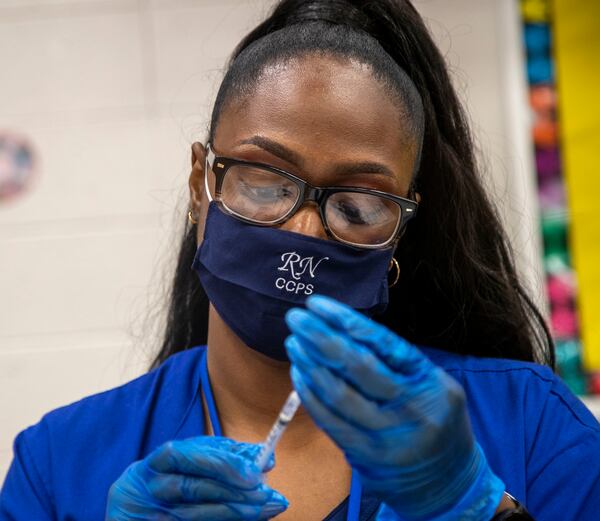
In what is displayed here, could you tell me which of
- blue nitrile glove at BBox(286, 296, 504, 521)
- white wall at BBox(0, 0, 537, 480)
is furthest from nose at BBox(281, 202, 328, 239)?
white wall at BBox(0, 0, 537, 480)

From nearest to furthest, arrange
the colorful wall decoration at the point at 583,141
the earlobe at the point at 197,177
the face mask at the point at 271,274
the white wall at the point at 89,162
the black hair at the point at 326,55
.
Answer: the face mask at the point at 271,274 → the black hair at the point at 326,55 → the earlobe at the point at 197,177 → the colorful wall decoration at the point at 583,141 → the white wall at the point at 89,162

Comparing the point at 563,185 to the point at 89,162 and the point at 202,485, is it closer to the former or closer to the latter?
the point at 89,162

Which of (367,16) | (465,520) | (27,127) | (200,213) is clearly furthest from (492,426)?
(27,127)

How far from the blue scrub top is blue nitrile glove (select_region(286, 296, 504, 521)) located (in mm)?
322

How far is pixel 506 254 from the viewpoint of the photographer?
160cm

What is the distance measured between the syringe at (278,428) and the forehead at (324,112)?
385 millimetres

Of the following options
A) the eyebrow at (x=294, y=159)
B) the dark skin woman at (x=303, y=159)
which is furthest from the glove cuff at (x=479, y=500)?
the eyebrow at (x=294, y=159)

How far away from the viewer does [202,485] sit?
103 centimetres

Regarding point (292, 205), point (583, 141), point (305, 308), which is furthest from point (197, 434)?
point (583, 141)

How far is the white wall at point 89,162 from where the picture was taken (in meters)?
3.00

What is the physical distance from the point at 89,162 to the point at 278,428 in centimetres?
223

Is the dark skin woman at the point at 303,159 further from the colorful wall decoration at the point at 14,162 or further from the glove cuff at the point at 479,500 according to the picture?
the colorful wall decoration at the point at 14,162

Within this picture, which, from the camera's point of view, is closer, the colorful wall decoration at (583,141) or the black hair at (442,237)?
the black hair at (442,237)

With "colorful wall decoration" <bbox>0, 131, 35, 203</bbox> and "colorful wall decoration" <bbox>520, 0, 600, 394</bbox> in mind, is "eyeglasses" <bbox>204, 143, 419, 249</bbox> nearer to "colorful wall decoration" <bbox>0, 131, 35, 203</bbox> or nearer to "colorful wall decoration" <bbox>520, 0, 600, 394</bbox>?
"colorful wall decoration" <bbox>520, 0, 600, 394</bbox>
